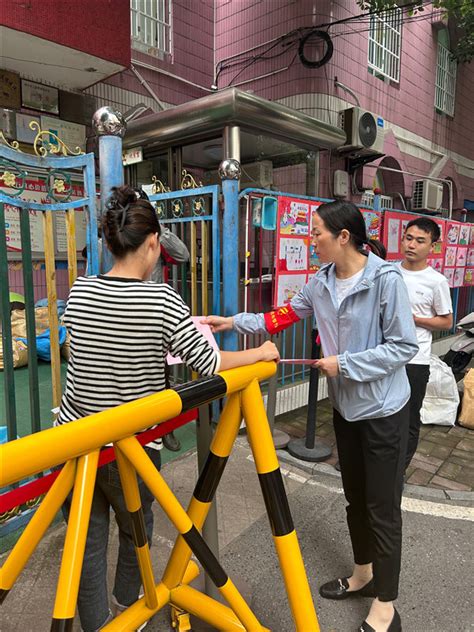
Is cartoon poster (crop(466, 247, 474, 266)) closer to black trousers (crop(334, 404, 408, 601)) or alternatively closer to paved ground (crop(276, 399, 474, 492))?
paved ground (crop(276, 399, 474, 492))

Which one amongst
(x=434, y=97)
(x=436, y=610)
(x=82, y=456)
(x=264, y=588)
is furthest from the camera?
(x=434, y=97)

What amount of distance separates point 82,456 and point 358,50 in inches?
394

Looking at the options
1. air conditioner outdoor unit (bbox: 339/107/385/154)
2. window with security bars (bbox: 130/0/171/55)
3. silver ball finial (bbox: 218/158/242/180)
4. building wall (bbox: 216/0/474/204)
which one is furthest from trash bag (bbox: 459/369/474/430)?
window with security bars (bbox: 130/0/171/55)

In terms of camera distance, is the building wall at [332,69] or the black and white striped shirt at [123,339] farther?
the building wall at [332,69]

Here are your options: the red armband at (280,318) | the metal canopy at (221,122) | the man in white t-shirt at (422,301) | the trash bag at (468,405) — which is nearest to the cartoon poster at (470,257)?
the metal canopy at (221,122)

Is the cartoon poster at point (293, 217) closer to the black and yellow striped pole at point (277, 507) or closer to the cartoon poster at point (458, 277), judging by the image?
the black and yellow striped pole at point (277, 507)

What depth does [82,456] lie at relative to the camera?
1194 mm

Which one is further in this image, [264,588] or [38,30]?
[38,30]

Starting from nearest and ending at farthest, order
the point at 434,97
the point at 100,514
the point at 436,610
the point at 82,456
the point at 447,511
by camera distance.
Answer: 1. the point at 82,456
2. the point at 100,514
3. the point at 436,610
4. the point at 447,511
5. the point at 434,97

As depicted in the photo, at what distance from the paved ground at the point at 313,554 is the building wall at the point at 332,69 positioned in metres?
6.41

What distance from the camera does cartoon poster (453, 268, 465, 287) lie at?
7.15 metres

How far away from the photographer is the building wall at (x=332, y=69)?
8.19 metres

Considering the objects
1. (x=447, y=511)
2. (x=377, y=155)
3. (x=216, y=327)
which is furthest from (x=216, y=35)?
(x=447, y=511)

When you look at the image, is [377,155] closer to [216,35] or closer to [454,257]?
[454,257]
